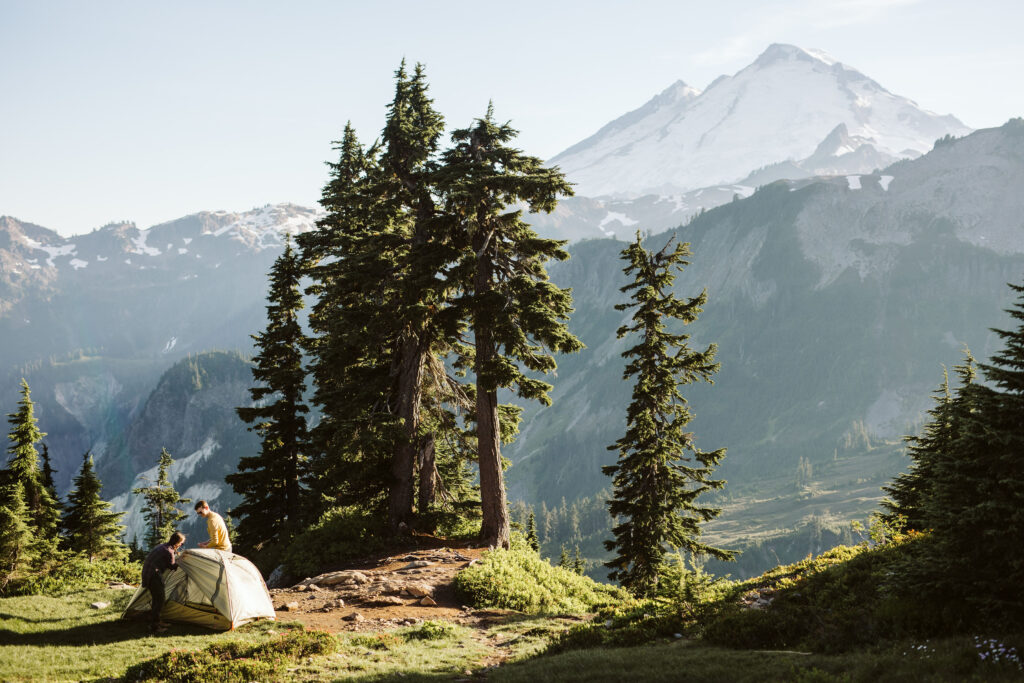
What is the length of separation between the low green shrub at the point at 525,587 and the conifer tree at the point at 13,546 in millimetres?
14230

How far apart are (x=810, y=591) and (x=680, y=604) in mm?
3020

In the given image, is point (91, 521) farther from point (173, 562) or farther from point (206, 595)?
point (206, 595)

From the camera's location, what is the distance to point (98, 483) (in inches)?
1581

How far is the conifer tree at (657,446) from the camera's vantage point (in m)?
26.1

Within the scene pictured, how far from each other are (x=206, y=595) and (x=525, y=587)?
27.4ft

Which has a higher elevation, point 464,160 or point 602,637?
point 464,160

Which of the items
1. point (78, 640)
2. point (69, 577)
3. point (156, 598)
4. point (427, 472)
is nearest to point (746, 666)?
point (156, 598)

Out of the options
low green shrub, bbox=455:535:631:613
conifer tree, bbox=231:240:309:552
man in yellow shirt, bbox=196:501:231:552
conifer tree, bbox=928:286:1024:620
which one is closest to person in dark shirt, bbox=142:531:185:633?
man in yellow shirt, bbox=196:501:231:552

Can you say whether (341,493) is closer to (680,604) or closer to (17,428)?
(17,428)

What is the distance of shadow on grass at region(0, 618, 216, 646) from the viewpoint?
13672 mm

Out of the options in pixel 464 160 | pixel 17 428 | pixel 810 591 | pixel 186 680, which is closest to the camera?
pixel 186 680

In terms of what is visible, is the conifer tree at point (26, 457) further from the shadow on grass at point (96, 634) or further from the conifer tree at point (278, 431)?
the shadow on grass at point (96, 634)

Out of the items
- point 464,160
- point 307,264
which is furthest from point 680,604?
point 307,264

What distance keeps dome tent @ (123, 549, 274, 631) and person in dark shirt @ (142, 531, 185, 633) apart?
319 millimetres
